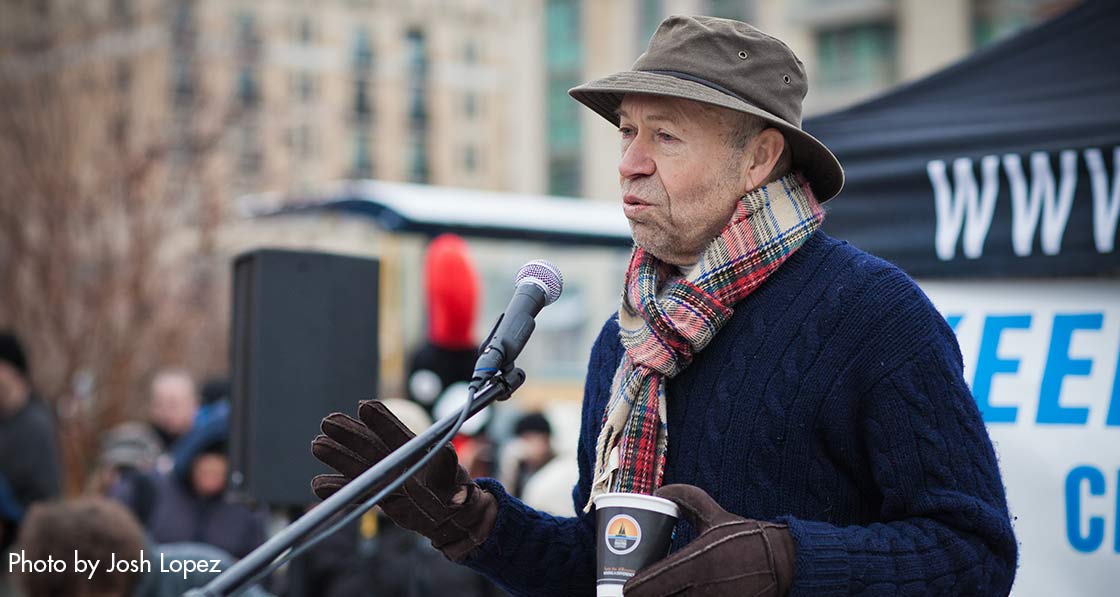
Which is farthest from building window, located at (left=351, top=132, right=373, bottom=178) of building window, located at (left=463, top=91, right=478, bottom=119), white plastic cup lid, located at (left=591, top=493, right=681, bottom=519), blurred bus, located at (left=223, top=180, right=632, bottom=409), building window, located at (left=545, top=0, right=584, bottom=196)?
white plastic cup lid, located at (left=591, top=493, right=681, bottom=519)

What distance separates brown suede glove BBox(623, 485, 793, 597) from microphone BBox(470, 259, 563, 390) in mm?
396

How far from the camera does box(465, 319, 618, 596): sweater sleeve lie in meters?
2.45

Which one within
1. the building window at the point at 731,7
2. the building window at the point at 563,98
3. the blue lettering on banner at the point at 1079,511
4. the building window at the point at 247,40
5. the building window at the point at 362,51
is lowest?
the blue lettering on banner at the point at 1079,511

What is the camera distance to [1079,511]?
10.8 feet

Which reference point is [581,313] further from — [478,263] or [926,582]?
[926,582]

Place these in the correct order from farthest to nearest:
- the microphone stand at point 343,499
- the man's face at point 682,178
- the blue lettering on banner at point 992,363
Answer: the blue lettering on banner at point 992,363
the man's face at point 682,178
the microphone stand at point 343,499

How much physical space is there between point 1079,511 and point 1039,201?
834 mm

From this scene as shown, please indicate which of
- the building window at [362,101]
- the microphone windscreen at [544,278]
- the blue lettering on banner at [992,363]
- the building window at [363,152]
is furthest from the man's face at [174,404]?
the building window at [362,101]

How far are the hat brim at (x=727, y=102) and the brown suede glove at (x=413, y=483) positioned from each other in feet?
2.39

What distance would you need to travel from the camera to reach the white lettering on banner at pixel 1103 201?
130 inches

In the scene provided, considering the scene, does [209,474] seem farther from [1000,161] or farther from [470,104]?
[470,104]

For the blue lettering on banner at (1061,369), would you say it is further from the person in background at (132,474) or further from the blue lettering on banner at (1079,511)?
the person in background at (132,474)

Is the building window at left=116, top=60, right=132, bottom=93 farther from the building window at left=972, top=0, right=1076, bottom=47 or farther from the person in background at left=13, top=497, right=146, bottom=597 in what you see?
the building window at left=972, top=0, right=1076, bottom=47

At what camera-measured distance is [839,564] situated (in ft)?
6.42
